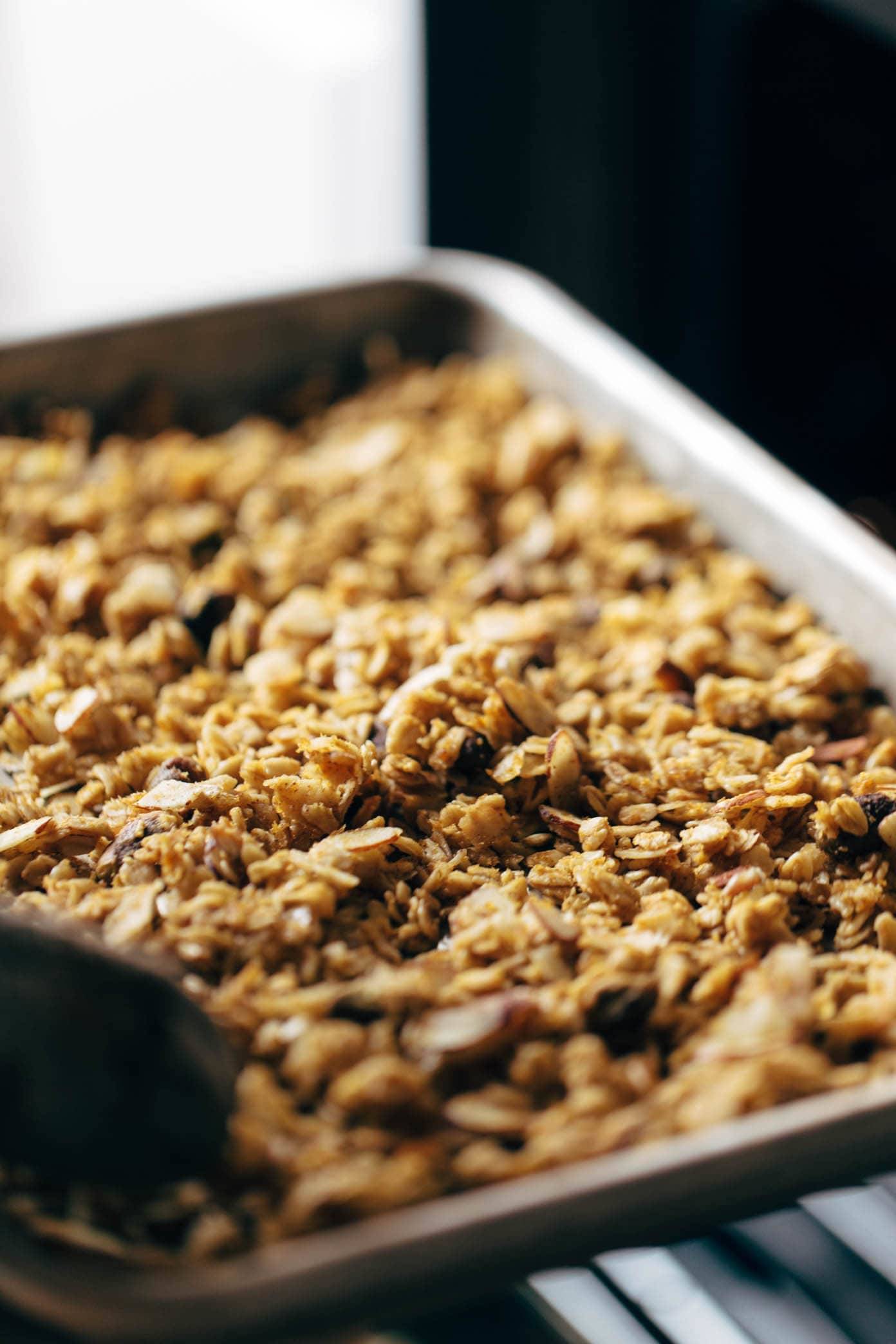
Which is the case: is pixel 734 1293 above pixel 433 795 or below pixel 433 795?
below

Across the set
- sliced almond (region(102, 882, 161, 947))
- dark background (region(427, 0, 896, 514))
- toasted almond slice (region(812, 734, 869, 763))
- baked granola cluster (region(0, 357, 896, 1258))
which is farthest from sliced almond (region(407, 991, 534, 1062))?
dark background (region(427, 0, 896, 514))

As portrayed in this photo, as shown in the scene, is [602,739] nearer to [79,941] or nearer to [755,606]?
[755,606]

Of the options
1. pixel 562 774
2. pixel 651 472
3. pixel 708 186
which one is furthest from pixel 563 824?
pixel 708 186

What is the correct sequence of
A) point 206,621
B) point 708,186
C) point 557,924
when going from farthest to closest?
point 708,186 < point 206,621 < point 557,924

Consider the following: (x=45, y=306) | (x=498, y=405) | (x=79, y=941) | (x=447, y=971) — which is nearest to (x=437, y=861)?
(x=447, y=971)

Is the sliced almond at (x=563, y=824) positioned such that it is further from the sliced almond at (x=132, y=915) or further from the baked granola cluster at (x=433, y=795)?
the sliced almond at (x=132, y=915)

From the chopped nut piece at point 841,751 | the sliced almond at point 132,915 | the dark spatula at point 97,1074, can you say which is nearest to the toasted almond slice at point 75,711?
the sliced almond at point 132,915

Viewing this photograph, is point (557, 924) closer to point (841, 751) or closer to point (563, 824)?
point (563, 824)
